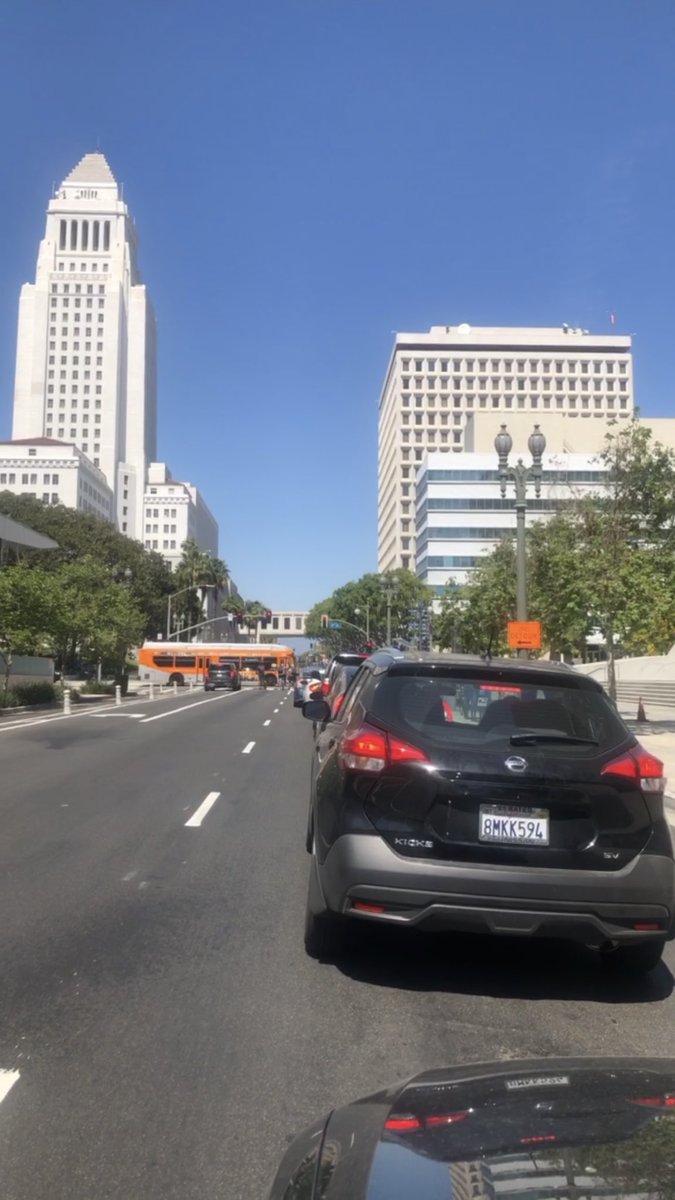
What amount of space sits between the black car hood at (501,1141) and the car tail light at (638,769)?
6.42ft

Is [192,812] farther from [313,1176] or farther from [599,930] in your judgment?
[313,1176]

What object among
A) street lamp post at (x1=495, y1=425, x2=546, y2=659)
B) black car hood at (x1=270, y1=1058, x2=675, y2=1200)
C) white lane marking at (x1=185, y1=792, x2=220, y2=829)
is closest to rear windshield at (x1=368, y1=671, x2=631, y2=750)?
black car hood at (x1=270, y1=1058, x2=675, y2=1200)

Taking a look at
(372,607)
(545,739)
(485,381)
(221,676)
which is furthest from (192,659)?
(485,381)

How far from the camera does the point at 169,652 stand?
240ft

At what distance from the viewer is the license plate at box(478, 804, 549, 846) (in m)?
4.77

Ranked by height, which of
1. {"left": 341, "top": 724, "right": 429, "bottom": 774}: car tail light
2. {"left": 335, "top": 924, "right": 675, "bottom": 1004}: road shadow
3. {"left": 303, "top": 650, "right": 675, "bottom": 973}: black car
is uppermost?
{"left": 341, "top": 724, "right": 429, "bottom": 774}: car tail light

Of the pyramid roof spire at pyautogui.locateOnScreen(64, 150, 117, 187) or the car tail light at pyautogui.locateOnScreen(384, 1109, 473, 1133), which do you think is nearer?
the car tail light at pyautogui.locateOnScreen(384, 1109, 473, 1133)

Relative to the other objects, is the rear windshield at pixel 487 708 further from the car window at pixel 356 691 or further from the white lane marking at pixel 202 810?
the white lane marking at pixel 202 810

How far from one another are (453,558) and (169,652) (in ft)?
133

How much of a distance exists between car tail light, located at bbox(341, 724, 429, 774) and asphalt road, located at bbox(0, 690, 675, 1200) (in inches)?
47.8

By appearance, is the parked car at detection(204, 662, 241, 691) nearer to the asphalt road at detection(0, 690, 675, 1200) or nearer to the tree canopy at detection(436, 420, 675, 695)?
the tree canopy at detection(436, 420, 675, 695)

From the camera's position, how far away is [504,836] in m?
4.76

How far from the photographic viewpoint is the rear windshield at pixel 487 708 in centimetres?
511

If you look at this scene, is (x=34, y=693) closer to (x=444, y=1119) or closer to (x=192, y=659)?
(x=444, y=1119)
